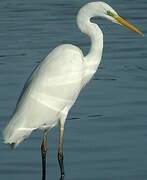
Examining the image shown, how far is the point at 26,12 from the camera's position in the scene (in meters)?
17.5

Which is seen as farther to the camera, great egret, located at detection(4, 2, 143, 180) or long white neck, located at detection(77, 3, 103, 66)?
long white neck, located at detection(77, 3, 103, 66)

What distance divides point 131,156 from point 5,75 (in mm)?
3636

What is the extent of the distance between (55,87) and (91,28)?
0.71 meters

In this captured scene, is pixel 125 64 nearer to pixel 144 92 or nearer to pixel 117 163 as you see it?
pixel 144 92

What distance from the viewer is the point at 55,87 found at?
29.5 feet

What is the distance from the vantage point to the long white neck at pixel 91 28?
30.1 ft

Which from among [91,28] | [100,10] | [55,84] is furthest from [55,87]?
[100,10]

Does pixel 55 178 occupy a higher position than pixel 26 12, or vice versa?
pixel 55 178

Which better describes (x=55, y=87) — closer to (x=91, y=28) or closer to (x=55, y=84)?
(x=55, y=84)

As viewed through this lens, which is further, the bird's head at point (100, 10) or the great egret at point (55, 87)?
the bird's head at point (100, 10)

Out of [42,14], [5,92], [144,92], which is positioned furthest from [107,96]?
[42,14]

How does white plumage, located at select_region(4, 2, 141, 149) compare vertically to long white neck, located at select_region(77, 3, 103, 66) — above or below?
below

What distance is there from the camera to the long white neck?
9.16 metres

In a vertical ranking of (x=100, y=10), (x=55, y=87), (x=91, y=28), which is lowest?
(x=55, y=87)
